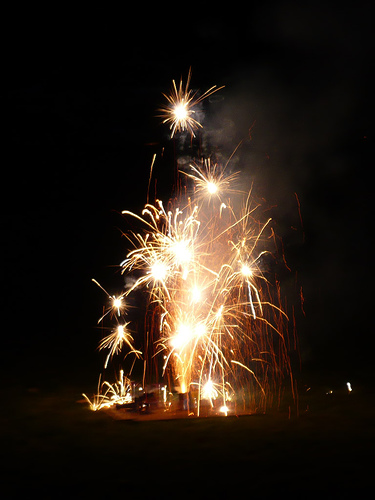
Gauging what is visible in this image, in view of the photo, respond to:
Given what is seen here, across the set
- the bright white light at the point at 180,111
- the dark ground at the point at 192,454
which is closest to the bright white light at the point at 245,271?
the dark ground at the point at 192,454

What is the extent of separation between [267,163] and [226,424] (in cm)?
1138

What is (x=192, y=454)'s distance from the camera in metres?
6.52

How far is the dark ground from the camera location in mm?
5371

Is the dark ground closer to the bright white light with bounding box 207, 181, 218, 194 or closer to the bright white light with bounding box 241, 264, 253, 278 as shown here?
the bright white light with bounding box 241, 264, 253, 278

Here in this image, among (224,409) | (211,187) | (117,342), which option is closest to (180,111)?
(211,187)

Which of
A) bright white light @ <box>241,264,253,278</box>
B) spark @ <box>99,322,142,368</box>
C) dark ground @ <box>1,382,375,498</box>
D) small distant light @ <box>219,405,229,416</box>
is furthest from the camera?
spark @ <box>99,322,142,368</box>

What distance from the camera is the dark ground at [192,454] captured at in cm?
537

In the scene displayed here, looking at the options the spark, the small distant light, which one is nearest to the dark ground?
the small distant light

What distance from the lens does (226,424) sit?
25.9 feet

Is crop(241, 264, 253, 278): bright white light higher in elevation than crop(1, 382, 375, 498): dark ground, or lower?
higher

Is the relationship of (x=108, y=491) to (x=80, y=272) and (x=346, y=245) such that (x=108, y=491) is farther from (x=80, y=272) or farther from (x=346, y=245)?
(x=80, y=272)

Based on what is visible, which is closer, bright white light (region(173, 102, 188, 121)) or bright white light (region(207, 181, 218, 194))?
bright white light (region(173, 102, 188, 121))

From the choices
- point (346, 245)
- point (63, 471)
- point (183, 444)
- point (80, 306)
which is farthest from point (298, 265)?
point (63, 471)

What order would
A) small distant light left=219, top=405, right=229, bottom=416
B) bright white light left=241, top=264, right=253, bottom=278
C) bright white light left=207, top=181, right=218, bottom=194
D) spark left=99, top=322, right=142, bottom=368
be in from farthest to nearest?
bright white light left=207, top=181, right=218, bottom=194
spark left=99, top=322, right=142, bottom=368
bright white light left=241, top=264, right=253, bottom=278
small distant light left=219, top=405, right=229, bottom=416
